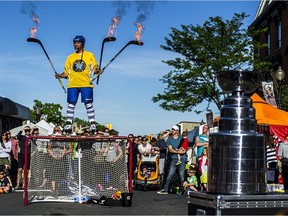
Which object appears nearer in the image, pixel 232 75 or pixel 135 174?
pixel 232 75

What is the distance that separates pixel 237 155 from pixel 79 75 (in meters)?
7.41

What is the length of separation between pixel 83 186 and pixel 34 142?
136 centimetres

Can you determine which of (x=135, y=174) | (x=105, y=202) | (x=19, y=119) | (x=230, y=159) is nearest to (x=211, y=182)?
(x=230, y=159)

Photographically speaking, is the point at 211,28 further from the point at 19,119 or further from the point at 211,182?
the point at 211,182

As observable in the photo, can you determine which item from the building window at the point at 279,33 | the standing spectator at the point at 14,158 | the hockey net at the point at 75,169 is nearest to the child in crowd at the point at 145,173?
the standing spectator at the point at 14,158

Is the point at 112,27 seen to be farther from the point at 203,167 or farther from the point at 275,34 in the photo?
the point at 275,34

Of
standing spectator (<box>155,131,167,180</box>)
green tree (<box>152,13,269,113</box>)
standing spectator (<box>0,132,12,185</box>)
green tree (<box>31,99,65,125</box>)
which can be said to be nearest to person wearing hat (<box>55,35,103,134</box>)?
standing spectator (<box>0,132,12,185</box>)

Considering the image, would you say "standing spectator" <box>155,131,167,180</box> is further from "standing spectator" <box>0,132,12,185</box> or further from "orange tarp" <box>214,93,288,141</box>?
"standing spectator" <box>0,132,12,185</box>

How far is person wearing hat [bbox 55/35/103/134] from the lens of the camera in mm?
11492

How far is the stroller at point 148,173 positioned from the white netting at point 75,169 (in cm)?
433

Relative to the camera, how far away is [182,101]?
3725 cm

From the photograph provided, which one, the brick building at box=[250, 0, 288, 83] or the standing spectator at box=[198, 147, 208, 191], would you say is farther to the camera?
the brick building at box=[250, 0, 288, 83]

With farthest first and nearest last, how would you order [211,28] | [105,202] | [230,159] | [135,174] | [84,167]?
[211,28] → [135,174] → [84,167] → [105,202] → [230,159]

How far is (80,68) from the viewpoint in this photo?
11523 millimetres
